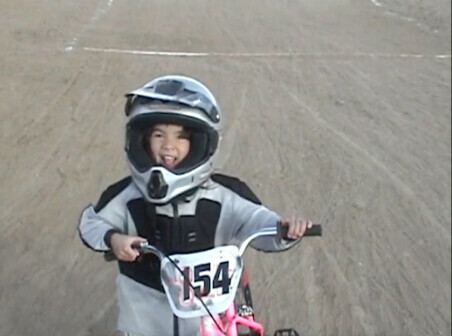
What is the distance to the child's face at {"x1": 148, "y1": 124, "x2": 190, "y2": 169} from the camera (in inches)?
137

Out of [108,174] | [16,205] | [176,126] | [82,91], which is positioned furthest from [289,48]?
[176,126]

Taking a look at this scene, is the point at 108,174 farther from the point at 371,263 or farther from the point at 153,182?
the point at 153,182

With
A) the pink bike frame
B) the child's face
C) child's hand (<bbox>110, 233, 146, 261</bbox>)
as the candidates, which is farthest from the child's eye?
the pink bike frame

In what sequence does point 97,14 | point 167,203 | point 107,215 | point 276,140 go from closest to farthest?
point 167,203 < point 107,215 < point 276,140 < point 97,14

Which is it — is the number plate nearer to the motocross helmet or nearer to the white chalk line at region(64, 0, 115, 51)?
the motocross helmet

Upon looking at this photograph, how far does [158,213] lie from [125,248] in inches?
15.7

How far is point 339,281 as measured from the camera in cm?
628

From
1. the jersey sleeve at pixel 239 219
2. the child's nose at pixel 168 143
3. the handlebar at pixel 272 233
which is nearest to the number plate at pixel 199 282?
the handlebar at pixel 272 233

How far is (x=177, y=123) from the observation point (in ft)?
11.3

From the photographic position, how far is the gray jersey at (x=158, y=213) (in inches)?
139

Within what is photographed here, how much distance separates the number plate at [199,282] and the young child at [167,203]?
0.14 m

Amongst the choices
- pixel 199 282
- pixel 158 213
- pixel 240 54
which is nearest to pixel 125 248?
pixel 199 282

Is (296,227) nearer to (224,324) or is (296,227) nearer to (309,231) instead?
(309,231)

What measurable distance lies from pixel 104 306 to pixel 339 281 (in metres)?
1.53
